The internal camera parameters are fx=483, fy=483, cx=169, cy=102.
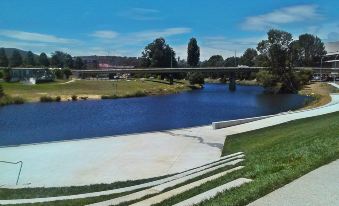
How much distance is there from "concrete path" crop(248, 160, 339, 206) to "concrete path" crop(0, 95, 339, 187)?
33.4 ft

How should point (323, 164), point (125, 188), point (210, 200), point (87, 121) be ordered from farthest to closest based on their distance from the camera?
point (87, 121) → point (125, 188) → point (323, 164) → point (210, 200)

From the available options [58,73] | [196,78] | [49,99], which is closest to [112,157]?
[49,99]

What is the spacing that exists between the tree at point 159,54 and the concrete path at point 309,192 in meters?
177

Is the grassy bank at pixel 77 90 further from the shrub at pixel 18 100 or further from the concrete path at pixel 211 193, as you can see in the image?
the concrete path at pixel 211 193

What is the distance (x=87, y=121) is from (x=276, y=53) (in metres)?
88.7

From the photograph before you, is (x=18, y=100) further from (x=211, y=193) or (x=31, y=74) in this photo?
(x=211, y=193)

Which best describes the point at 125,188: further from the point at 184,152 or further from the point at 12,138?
the point at 12,138

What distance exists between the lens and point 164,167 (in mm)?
21297

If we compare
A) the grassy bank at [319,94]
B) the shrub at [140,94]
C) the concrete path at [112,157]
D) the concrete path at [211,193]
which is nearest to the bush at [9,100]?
the shrub at [140,94]

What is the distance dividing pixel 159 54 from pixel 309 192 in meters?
179

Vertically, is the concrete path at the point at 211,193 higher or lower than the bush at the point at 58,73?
higher

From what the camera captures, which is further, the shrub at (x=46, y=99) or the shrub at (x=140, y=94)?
the shrub at (x=140, y=94)

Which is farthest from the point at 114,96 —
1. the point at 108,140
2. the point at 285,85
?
the point at 108,140

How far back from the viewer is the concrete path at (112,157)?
1989 centimetres
